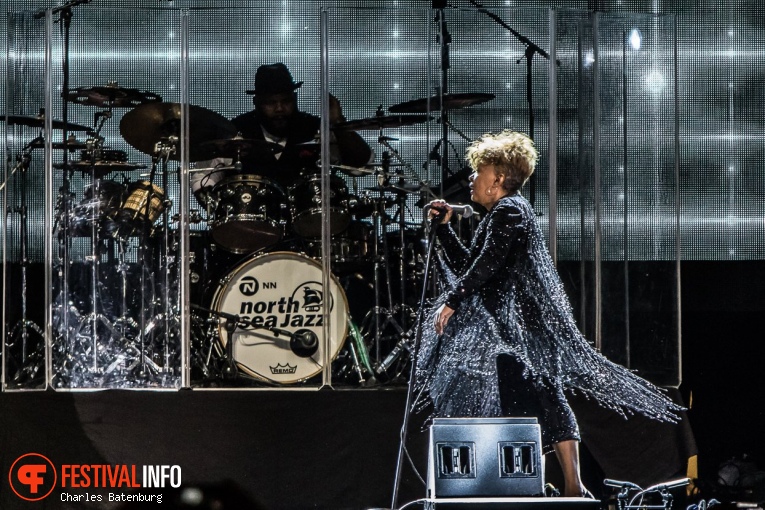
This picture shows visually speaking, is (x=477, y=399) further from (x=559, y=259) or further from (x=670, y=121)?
(x=670, y=121)

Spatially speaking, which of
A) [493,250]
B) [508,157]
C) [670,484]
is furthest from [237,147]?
[670,484]

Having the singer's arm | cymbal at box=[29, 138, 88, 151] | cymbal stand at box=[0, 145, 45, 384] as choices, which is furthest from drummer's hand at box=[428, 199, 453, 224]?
cymbal stand at box=[0, 145, 45, 384]

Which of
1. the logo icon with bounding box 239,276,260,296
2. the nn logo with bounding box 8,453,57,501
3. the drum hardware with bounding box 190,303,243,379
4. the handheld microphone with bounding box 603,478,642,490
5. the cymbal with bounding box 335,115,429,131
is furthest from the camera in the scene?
the logo icon with bounding box 239,276,260,296

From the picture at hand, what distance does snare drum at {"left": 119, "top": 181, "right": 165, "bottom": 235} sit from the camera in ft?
18.6

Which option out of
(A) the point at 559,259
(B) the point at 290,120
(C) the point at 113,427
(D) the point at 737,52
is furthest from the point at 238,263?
(D) the point at 737,52

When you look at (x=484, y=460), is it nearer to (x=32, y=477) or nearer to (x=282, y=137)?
(x=32, y=477)

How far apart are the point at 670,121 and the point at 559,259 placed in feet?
3.21

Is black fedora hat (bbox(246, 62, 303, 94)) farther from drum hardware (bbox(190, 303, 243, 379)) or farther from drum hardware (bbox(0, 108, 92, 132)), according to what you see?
drum hardware (bbox(190, 303, 243, 379))

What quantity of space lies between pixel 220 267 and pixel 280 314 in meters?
0.50

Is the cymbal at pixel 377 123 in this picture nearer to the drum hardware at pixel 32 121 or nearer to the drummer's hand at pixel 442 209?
the drummer's hand at pixel 442 209

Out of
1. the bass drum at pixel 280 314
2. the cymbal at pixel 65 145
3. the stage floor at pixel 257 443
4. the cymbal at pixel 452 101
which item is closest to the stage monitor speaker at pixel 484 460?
the stage floor at pixel 257 443

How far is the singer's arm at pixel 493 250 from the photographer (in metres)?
4.69

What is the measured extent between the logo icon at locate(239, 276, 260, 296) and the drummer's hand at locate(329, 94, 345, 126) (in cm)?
103

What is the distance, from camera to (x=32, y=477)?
5195 mm
